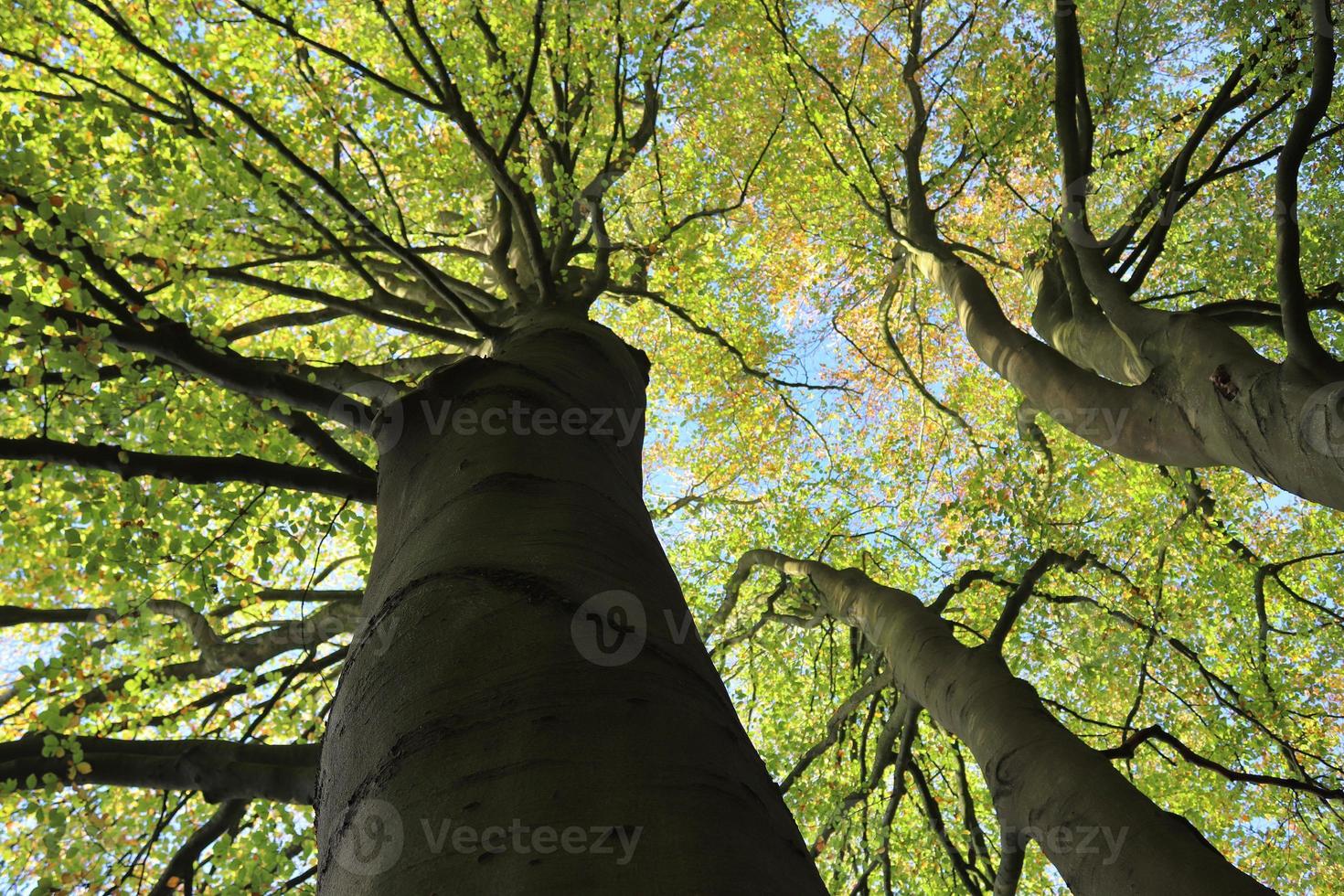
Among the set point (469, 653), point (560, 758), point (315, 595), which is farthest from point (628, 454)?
point (315, 595)

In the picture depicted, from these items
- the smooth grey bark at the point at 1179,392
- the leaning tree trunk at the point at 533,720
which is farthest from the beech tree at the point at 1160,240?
the leaning tree trunk at the point at 533,720

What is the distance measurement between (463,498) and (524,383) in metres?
0.64

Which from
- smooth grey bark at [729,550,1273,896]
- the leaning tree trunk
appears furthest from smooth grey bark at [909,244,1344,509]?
the leaning tree trunk

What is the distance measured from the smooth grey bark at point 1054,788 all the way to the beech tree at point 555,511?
2 cm

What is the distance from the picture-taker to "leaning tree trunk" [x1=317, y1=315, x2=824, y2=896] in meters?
0.88

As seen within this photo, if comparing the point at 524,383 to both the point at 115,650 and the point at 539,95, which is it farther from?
the point at 539,95

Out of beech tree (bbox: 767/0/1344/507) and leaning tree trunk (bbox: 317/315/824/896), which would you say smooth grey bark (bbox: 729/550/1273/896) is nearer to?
beech tree (bbox: 767/0/1344/507)

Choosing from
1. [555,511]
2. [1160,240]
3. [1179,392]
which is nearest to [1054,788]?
[1179,392]

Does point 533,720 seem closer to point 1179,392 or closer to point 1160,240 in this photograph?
A: point 1179,392

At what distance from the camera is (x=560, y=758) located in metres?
0.98

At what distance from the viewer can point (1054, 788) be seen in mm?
2660

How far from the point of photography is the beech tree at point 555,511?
3.90 feet

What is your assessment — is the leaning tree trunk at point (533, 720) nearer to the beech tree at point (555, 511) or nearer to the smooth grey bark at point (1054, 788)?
the beech tree at point (555, 511)

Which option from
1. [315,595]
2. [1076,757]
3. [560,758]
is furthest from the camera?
[315,595]
